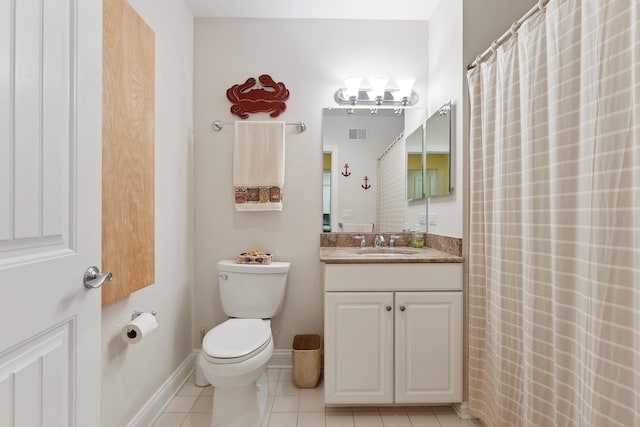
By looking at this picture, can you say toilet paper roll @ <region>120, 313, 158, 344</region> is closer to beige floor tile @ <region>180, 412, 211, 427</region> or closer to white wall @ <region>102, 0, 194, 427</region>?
white wall @ <region>102, 0, 194, 427</region>

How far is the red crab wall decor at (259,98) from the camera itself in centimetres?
238

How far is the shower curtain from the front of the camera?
92 centimetres

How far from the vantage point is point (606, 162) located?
0.97 meters

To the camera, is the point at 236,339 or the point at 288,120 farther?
the point at 288,120

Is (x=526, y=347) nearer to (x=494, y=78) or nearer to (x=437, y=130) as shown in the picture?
(x=494, y=78)

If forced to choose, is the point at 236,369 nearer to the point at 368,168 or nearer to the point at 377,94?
the point at 368,168

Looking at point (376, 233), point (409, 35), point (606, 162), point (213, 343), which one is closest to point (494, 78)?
point (606, 162)

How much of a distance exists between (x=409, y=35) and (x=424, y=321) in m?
1.94

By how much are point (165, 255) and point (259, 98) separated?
1.23m

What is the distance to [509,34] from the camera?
1466 mm

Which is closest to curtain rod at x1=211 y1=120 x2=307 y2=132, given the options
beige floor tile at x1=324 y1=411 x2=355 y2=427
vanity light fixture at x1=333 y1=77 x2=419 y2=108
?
vanity light fixture at x1=333 y1=77 x2=419 y2=108

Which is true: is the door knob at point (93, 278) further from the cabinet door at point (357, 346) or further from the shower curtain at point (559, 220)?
A: the shower curtain at point (559, 220)

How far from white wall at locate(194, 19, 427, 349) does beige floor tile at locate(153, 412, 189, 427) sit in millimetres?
634

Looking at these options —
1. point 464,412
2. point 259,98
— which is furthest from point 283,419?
point 259,98
